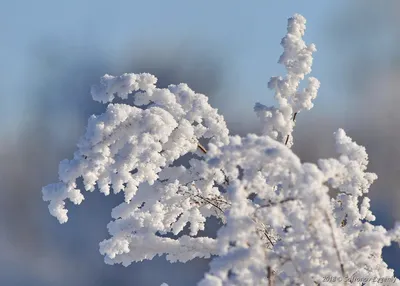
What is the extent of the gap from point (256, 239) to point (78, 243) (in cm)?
1819

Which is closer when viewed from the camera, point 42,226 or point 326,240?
point 326,240

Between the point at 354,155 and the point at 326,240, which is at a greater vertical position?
the point at 354,155

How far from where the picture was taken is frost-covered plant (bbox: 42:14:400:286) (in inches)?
119

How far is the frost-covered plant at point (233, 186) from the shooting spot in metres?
3.03

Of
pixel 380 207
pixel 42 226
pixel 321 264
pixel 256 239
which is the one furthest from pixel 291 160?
pixel 42 226

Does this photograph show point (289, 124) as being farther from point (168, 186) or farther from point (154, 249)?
point (154, 249)

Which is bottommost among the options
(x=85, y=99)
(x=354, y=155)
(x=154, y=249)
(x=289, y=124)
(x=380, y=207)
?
(x=154, y=249)

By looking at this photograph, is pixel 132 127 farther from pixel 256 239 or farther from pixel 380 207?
pixel 380 207

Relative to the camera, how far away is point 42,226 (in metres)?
22.2

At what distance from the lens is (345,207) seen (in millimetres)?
4578

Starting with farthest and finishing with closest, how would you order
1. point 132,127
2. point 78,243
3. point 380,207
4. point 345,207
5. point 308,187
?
1. point 78,243
2. point 380,207
3. point 345,207
4. point 132,127
5. point 308,187

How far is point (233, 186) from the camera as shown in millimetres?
2947

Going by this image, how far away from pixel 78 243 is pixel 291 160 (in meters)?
18.3

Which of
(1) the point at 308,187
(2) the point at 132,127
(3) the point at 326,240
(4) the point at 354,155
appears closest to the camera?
(1) the point at 308,187
